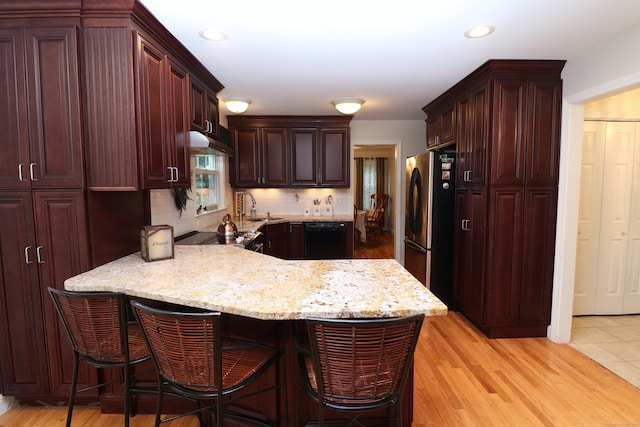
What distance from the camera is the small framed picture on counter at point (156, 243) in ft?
6.75

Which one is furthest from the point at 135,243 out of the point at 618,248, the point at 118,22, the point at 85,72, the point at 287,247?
the point at 618,248

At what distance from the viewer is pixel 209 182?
13.9ft

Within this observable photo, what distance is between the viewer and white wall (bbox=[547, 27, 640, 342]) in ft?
7.71

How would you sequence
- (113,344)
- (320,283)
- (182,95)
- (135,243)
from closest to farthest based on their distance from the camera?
(113,344) → (320,283) → (135,243) → (182,95)

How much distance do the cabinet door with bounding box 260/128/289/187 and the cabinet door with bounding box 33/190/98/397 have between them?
306 cm

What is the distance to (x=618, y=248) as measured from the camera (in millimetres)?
3316

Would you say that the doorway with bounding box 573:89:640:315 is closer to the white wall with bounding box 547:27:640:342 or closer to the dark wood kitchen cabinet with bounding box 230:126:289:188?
the white wall with bounding box 547:27:640:342

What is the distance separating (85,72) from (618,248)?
4826 mm

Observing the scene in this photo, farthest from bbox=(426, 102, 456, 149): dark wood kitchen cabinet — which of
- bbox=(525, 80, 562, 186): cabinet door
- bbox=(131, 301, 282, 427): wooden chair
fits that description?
bbox=(131, 301, 282, 427): wooden chair

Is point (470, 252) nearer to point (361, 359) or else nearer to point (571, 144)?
point (571, 144)

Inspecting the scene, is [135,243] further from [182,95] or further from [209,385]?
[209,385]

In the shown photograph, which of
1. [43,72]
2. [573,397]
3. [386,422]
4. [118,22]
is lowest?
[573,397]

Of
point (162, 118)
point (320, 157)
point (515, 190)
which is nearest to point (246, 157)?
point (320, 157)

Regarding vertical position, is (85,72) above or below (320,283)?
above
